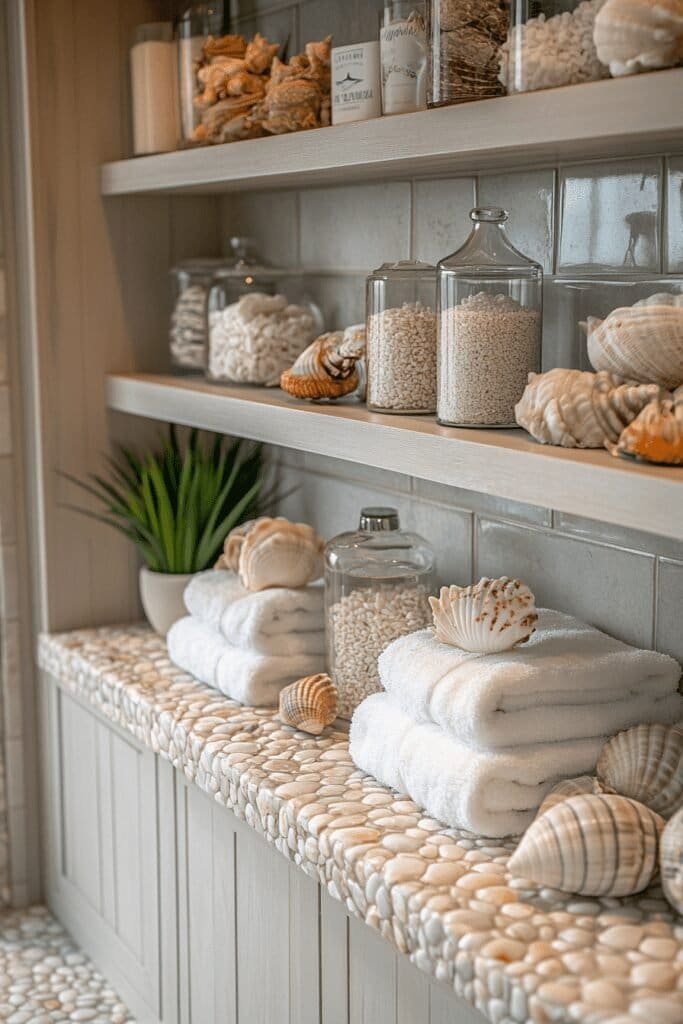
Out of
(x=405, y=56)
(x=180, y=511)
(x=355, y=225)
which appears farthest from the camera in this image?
(x=180, y=511)

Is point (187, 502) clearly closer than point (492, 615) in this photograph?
No

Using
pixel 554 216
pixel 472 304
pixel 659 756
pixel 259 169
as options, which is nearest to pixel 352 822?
pixel 659 756

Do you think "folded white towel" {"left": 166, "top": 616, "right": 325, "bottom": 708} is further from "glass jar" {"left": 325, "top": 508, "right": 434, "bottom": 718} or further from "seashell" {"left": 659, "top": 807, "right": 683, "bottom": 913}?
"seashell" {"left": 659, "top": 807, "right": 683, "bottom": 913}

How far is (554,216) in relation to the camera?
1649mm

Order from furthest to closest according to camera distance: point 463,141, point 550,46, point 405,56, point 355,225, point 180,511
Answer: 1. point 180,511
2. point 355,225
3. point 405,56
4. point 463,141
5. point 550,46

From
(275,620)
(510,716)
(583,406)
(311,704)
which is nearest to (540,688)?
(510,716)

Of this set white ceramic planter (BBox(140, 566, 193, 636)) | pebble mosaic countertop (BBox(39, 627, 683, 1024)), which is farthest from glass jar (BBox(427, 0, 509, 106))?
white ceramic planter (BBox(140, 566, 193, 636))

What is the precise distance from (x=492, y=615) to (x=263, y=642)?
1.63 feet

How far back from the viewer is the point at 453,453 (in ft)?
4.73

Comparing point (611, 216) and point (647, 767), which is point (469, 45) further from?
point (647, 767)

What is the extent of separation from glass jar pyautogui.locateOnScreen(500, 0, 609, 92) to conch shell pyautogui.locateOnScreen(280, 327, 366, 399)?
519mm

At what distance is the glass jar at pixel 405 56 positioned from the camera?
1.52 m

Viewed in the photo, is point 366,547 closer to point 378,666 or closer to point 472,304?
point 378,666

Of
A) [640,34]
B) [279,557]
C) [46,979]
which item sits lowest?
[46,979]
